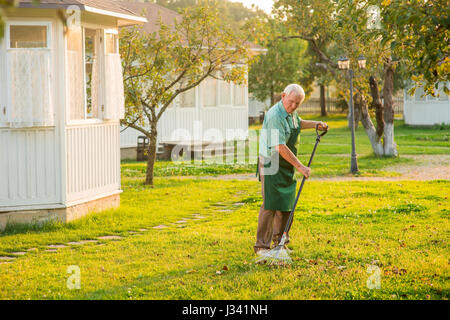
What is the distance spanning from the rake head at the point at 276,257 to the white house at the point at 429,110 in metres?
28.1

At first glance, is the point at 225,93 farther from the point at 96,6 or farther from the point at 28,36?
the point at 28,36

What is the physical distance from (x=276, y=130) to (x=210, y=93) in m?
18.3

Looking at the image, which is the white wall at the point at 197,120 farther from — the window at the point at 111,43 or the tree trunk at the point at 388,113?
the window at the point at 111,43

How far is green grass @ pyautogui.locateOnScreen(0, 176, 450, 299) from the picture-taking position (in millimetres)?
6445

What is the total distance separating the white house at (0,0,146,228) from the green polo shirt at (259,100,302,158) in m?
3.95

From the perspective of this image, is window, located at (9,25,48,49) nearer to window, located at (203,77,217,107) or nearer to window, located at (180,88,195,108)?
window, located at (180,88,195,108)

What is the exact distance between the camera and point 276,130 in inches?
285

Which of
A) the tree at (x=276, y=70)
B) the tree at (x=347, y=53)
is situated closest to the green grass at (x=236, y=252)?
the tree at (x=347, y=53)

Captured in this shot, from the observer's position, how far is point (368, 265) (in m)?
→ 7.32

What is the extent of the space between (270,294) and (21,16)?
20.2ft

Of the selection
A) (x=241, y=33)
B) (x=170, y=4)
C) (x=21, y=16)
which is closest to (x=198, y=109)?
(x=241, y=33)

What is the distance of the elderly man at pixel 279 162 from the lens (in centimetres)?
721

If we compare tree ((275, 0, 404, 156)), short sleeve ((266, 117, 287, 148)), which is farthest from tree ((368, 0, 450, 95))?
tree ((275, 0, 404, 156))

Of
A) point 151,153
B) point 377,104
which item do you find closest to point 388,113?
point 377,104
